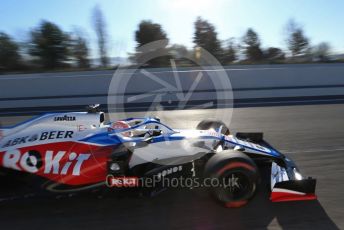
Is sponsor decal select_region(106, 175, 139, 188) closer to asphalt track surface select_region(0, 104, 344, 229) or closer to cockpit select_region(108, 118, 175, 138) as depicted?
asphalt track surface select_region(0, 104, 344, 229)

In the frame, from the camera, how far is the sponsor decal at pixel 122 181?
3924 mm

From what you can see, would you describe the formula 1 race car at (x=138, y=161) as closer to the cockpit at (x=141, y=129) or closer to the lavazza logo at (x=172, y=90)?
the cockpit at (x=141, y=129)

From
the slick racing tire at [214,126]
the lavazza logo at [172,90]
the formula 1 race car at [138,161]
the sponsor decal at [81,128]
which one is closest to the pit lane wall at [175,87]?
the lavazza logo at [172,90]

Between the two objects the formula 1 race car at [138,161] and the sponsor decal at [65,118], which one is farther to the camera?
the sponsor decal at [65,118]

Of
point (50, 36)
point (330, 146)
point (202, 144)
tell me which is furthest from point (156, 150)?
point (50, 36)

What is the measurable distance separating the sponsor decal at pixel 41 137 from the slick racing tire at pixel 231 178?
166cm

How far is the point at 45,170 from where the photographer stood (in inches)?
158

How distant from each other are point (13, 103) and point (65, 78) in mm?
2255

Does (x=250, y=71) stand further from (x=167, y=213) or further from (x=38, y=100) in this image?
(x=167, y=213)

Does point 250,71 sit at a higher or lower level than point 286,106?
higher

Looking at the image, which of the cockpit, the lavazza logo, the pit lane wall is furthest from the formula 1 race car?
the pit lane wall

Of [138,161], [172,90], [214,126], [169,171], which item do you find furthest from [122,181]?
[172,90]

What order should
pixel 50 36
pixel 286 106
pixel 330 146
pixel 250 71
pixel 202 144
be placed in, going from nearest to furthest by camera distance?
pixel 202 144, pixel 330 146, pixel 286 106, pixel 250 71, pixel 50 36

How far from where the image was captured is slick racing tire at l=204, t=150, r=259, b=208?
385 cm
